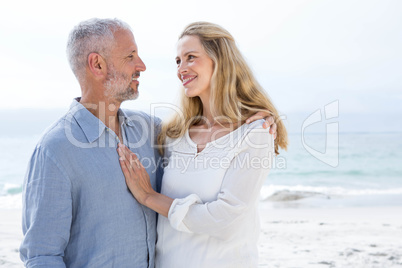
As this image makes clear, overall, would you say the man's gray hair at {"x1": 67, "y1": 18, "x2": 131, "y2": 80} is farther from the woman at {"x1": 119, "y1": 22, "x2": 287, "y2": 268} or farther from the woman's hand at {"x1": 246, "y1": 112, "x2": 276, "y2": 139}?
the woman's hand at {"x1": 246, "y1": 112, "x2": 276, "y2": 139}

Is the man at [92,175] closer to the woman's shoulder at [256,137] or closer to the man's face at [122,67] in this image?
the man's face at [122,67]

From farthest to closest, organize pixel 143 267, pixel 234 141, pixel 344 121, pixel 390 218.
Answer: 1. pixel 344 121
2. pixel 390 218
3. pixel 234 141
4. pixel 143 267

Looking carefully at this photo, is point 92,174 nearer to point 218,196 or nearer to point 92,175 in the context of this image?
point 92,175

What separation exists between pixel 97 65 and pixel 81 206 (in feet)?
2.44

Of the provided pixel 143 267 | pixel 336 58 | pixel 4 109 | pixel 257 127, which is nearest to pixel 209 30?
A: pixel 257 127

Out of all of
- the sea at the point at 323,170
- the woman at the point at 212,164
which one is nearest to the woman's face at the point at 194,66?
the woman at the point at 212,164

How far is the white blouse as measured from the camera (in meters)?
2.14

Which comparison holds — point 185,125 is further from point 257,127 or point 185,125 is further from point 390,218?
point 390,218

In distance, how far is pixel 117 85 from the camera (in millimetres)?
2256

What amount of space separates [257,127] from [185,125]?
58 cm

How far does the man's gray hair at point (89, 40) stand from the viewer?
2188 mm

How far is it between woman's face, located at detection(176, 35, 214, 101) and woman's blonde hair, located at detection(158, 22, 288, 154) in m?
0.03

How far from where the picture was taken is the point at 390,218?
718 centimetres

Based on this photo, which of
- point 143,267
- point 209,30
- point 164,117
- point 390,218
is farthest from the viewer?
point 390,218
